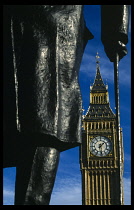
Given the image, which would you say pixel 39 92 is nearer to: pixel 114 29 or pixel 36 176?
pixel 36 176

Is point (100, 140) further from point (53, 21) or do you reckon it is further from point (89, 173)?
point (53, 21)

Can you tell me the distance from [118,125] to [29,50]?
1.66 ft

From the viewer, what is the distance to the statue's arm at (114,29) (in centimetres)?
297

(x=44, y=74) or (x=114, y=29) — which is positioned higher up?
(x=114, y=29)

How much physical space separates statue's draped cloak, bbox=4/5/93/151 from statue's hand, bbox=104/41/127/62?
20cm

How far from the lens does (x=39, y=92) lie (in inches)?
106

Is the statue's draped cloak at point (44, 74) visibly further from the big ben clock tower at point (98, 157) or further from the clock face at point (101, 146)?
the clock face at point (101, 146)

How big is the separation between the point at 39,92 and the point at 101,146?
4390 cm

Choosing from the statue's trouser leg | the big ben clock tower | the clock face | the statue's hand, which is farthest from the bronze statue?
the clock face

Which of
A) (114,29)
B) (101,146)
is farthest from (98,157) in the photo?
(114,29)

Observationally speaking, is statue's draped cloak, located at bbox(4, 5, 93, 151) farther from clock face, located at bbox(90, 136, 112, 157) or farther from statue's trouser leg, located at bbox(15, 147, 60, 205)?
clock face, located at bbox(90, 136, 112, 157)

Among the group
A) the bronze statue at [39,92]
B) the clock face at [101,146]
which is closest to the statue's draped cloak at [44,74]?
the bronze statue at [39,92]

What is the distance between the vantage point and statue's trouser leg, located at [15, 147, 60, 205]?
2619 millimetres
